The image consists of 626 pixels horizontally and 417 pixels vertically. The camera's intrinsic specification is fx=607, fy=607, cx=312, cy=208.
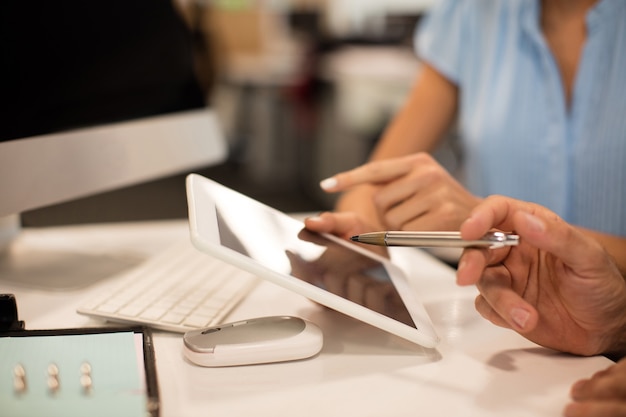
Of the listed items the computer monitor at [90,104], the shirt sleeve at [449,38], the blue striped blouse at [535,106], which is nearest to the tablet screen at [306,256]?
the computer monitor at [90,104]

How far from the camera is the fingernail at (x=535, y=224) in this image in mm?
441

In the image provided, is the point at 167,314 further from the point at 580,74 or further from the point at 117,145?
the point at 580,74

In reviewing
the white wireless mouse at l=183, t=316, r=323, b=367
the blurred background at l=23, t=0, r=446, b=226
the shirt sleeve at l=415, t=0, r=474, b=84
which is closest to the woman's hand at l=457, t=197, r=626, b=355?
the white wireless mouse at l=183, t=316, r=323, b=367

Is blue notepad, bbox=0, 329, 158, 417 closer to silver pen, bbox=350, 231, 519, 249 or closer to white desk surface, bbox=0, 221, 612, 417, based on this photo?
white desk surface, bbox=0, 221, 612, 417

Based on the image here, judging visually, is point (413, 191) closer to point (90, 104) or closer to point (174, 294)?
point (174, 294)

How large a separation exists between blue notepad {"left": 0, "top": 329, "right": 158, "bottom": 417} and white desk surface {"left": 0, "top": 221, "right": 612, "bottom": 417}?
0.09 ft

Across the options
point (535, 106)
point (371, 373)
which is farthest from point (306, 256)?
point (535, 106)

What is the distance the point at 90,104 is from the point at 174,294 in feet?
0.93

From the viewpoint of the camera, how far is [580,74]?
2.92ft

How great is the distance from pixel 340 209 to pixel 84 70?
0.40 m

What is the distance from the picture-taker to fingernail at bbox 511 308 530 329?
468 mm

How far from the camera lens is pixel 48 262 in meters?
0.77

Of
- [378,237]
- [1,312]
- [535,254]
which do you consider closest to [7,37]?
[1,312]

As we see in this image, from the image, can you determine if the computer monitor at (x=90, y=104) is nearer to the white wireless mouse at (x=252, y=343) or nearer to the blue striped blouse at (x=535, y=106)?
the white wireless mouse at (x=252, y=343)
